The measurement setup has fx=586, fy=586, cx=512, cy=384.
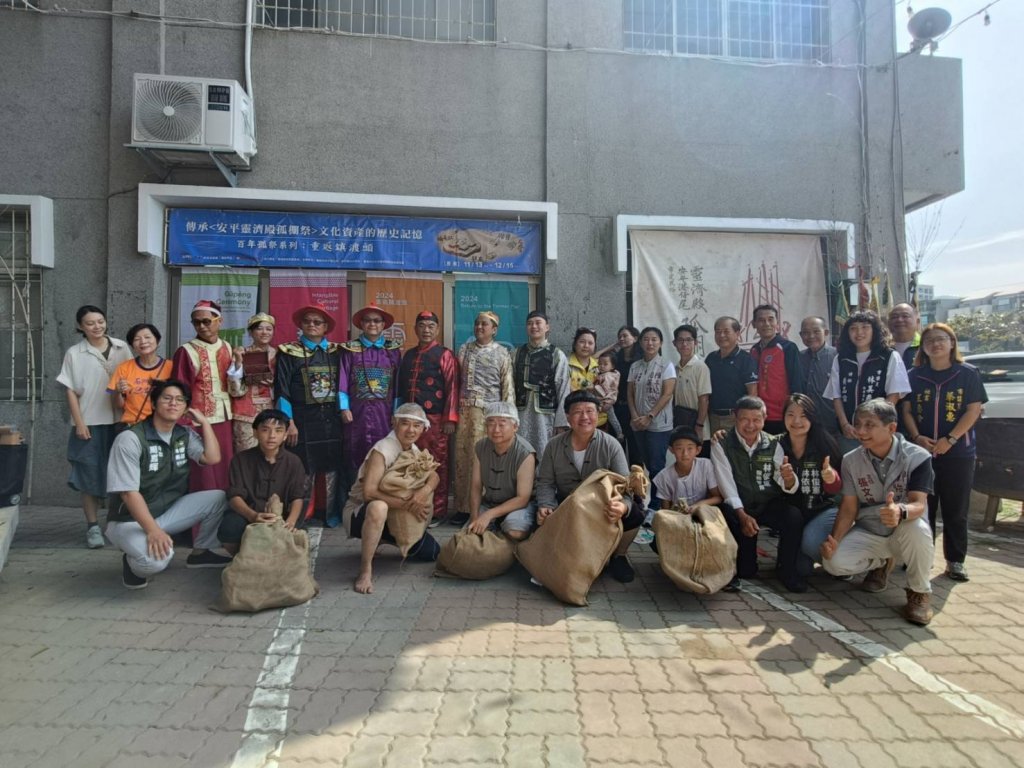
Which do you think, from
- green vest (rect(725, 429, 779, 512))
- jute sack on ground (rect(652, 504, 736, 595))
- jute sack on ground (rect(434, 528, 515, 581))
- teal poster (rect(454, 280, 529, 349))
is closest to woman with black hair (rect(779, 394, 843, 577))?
green vest (rect(725, 429, 779, 512))

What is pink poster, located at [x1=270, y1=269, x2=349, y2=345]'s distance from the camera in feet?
19.4

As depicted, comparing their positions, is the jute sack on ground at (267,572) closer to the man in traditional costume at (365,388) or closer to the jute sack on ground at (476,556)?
the jute sack on ground at (476,556)

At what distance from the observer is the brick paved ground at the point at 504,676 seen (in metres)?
2.12

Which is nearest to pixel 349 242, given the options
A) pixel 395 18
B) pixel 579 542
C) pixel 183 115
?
pixel 183 115

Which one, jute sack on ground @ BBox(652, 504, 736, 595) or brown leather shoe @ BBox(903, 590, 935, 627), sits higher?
jute sack on ground @ BBox(652, 504, 736, 595)

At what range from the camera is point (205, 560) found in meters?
3.97

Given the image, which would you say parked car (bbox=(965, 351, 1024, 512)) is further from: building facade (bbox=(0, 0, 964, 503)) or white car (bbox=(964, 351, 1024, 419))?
building facade (bbox=(0, 0, 964, 503))

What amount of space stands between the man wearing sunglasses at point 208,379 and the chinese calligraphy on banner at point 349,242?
4.85 ft

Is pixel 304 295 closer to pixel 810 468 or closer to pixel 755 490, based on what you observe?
pixel 755 490

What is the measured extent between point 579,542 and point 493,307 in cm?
331

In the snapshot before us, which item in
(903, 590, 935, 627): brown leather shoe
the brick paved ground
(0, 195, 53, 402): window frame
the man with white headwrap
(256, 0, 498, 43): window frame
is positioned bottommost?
the brick paved ground

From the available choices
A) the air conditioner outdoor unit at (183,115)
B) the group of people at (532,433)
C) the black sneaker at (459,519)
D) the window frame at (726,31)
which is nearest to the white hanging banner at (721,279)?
the group of people at (532,433)

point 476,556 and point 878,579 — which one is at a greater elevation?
point 476,556

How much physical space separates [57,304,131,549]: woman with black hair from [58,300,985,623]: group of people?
0.01m
